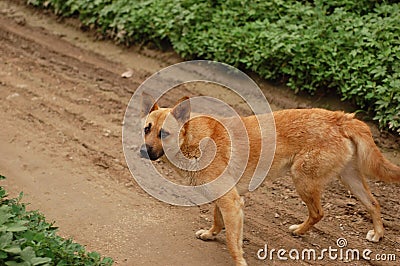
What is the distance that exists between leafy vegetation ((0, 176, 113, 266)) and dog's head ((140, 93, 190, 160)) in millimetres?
1095

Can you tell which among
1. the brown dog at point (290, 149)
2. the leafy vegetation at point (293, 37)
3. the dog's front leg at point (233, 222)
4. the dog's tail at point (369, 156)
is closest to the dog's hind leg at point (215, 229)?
the brown dog at point (290, 149)

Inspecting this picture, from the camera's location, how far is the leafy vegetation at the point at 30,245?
14.9 ft

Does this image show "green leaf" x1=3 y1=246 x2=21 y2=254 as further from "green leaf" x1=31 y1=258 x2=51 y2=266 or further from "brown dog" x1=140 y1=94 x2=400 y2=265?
"brown dog" x1=140 y1=94 x2=400 y2=265

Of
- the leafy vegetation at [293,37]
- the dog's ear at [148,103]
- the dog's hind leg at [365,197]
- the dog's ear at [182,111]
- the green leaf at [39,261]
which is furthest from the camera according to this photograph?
the leafy vegetation at [293,37]

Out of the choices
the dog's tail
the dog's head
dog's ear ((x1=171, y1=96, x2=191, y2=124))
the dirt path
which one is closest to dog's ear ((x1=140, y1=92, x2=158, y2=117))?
the dog's head

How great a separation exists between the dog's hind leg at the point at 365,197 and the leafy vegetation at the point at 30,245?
8.19 feet

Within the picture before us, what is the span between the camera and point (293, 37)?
892 cm

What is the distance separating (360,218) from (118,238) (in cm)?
246

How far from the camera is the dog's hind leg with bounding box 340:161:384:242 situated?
617cm

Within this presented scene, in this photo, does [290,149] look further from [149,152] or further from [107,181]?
[107,181]

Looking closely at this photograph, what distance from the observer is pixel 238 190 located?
6023 mm

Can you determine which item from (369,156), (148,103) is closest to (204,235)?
(148,103)

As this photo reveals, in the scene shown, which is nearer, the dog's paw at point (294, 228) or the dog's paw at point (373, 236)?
the dog's paw at point (373, 236)

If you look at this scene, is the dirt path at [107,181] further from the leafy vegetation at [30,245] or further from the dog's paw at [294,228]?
the leafy vegetation at [30,245]
